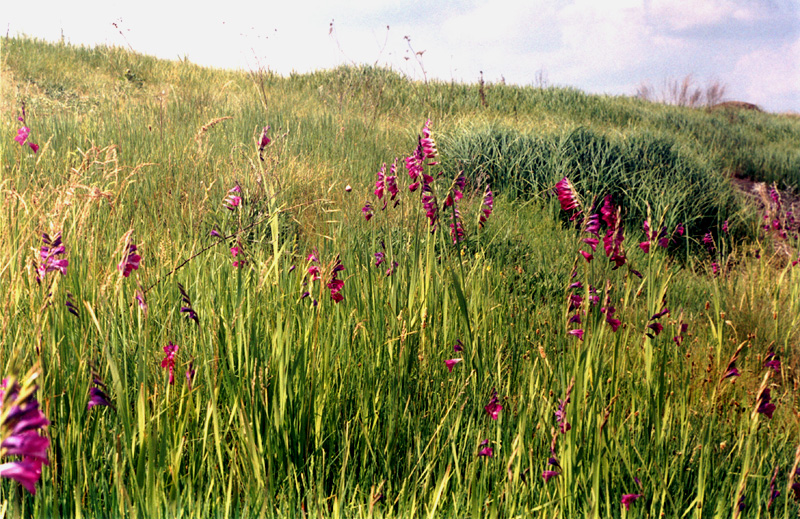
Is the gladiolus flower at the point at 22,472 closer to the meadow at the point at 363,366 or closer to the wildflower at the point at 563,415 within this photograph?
the meadow at the point at 363,366

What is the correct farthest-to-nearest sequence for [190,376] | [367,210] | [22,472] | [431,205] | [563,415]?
[367,210] → [431,205] → [190,376] → [563,415] → [22,472]

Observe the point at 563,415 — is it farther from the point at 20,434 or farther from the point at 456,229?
the point at 20,434

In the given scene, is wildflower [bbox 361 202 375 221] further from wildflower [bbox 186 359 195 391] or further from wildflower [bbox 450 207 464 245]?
wildflower [bbox 186 359 195 391]

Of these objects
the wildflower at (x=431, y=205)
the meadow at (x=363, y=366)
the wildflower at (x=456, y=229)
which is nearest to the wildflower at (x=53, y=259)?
the meadow at (x=363, y=366)

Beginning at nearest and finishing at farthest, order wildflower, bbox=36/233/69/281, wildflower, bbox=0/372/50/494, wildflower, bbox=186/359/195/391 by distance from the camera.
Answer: wildflower, bbox=0/372/50/494 < wildflower, bbox=36/233/69/281 < wildflower, bbox=186/359/195/391

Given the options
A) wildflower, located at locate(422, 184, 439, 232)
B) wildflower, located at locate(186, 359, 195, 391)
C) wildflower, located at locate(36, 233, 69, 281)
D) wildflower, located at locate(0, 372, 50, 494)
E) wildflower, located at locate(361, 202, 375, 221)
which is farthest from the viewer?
wildflower, located at locate(361, 202, 375, 221)

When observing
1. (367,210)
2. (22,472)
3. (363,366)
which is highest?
(367,210)

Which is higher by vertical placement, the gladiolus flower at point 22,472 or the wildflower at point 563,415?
the gladiolus flower at point 22,472

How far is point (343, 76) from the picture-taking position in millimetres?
12500

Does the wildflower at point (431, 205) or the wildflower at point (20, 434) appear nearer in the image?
the wildflower at point (20, 434)

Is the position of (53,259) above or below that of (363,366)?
above

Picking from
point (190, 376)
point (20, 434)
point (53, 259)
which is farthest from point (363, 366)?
point (20, 434)

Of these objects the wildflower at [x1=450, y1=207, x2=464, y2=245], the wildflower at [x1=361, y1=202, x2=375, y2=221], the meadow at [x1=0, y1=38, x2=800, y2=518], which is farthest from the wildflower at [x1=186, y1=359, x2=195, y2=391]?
the wildflower at [x1=361, y1=202, x2=375, y2=221]

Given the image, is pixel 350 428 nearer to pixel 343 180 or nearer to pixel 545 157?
pixel 343 180
